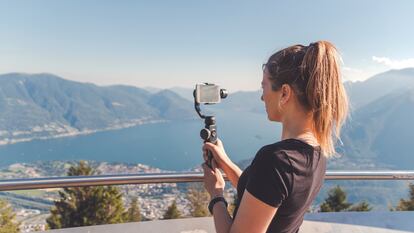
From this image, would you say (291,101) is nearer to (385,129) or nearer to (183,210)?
(183,210)

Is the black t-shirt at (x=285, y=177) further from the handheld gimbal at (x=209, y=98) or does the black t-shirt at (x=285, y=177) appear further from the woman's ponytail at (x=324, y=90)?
the handheld gimbal at (x=209, y=98)

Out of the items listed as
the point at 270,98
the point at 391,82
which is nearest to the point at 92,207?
the point at 270,98

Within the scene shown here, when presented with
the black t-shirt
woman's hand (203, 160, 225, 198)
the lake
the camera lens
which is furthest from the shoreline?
the black t-shirt

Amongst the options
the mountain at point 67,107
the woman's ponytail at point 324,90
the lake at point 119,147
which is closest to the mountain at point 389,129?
the woman's ponytail at point 324,90

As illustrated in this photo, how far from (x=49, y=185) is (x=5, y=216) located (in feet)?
7.33

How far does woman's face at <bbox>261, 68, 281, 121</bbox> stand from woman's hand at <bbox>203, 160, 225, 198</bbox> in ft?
1.12

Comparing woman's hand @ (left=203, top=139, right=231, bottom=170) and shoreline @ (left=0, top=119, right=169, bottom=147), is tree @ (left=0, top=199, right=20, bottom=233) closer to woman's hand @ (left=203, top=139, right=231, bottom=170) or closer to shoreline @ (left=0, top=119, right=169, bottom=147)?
woman's hand @ (left=203, top=139, right=231, bottom=170)

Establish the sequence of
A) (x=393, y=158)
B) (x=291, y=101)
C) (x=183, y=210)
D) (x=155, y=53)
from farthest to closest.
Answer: (x=155, y=53), (x=393, y=158), (x=183, y=210), (x=291, y=101)

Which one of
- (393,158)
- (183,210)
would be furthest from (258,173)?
(393,158)

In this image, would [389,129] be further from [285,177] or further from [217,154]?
[285,177]

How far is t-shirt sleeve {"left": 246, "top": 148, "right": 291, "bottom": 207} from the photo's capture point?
89 cm

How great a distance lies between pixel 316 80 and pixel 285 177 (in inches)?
11.8

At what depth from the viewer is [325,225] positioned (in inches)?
99.3

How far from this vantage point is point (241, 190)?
1.08 m
